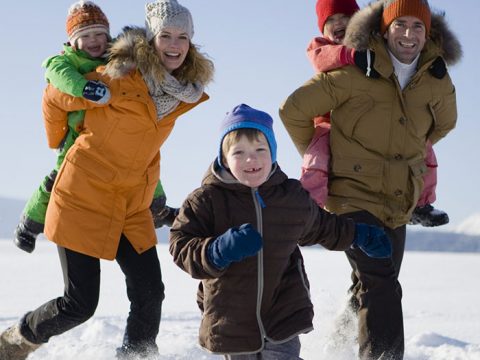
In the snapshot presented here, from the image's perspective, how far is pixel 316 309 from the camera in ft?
19.5

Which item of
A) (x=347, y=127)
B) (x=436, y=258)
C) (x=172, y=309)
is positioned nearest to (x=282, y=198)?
(x=347, y=127)

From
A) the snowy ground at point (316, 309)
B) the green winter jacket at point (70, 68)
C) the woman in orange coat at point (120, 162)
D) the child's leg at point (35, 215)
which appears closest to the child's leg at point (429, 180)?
the snowy ground at point (316, 309)

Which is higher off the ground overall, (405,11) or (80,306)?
(405,11)

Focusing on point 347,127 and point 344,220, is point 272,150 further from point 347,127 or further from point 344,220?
point 347,127

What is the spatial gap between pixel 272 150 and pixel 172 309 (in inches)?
208

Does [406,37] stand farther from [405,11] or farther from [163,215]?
[163,215]

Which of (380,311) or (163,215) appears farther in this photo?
(163,215)

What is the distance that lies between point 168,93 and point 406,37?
130 centimetres

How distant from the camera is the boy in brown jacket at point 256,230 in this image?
10.9ft

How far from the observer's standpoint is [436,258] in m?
16.4

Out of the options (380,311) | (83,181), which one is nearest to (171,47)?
(83,181)

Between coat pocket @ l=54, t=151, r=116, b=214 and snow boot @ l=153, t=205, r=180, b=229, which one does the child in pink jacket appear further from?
coat pocket @ l=54, t=151, r=116, b=214

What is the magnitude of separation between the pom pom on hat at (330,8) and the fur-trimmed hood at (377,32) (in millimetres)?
252

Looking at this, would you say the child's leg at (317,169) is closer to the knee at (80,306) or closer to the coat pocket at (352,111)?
→ the coat pocket at (352,111)
